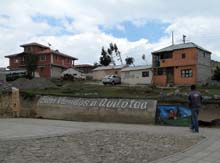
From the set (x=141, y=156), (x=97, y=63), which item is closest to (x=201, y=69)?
(x=97, y=63)

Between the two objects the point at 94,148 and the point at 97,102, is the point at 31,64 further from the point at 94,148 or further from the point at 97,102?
the point at 94,148

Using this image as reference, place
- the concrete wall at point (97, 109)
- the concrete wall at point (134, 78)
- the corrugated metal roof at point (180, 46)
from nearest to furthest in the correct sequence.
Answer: the concrete wall at point (97, 109)
the corrugated metal roof at point (180, 46)
the concrete wall at point (134, 78)

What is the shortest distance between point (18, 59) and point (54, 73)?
7.96 meters

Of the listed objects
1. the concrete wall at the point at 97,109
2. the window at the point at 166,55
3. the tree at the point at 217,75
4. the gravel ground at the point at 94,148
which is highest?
the window at the point at 166,55

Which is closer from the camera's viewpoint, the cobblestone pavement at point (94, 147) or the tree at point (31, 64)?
the cobblestone pavement at point (94, 147)

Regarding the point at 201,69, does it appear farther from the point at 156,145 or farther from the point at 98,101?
the point at 156,145

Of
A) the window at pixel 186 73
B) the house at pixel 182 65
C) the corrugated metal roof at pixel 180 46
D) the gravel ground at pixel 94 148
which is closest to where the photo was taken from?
the gravel ground at pixel 94 148

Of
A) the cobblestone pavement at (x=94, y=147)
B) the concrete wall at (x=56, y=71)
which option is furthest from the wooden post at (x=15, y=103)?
the concrete wall at (x=56, y=71)

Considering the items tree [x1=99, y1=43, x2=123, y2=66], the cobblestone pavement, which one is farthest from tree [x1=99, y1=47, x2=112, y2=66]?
the cobblestone pavement

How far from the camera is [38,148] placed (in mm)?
9516

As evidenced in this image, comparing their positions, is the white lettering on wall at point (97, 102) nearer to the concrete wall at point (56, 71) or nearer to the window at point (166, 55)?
the window at point (166, 55)

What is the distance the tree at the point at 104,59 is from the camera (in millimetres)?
82562

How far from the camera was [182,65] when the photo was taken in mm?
51156

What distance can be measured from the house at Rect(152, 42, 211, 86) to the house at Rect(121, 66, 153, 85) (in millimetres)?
1132
